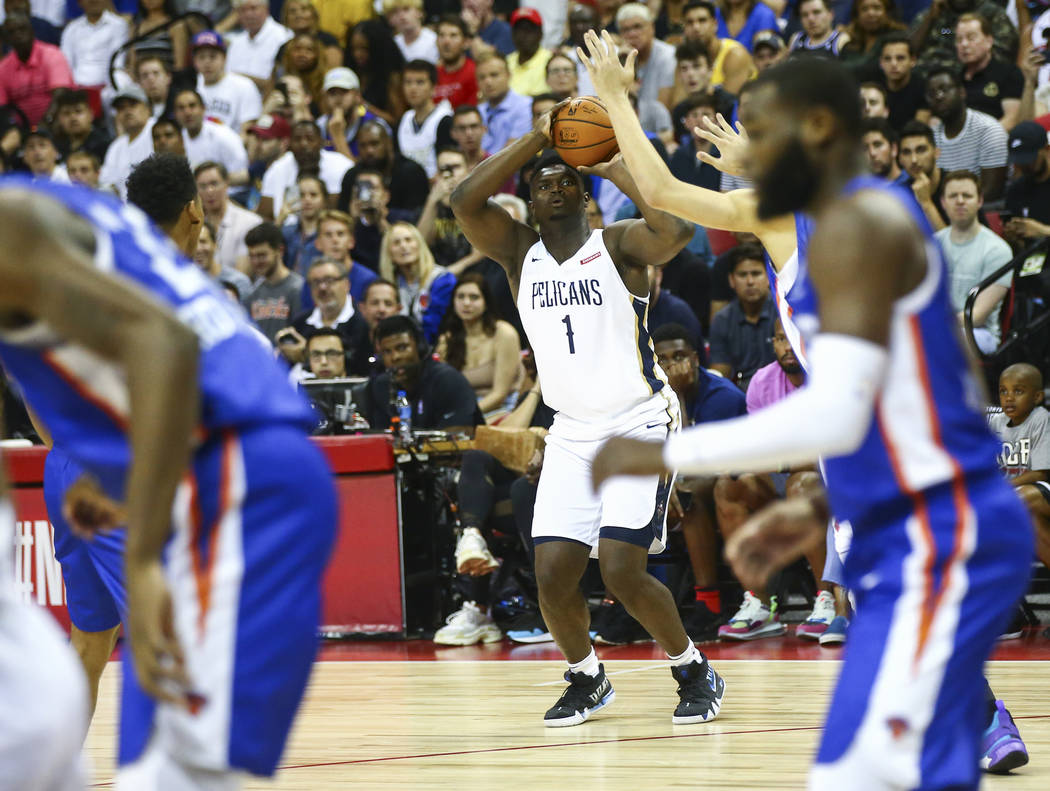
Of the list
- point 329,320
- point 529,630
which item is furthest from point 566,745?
point 329,320

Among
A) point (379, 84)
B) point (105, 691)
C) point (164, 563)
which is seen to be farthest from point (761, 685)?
point (379, 84)

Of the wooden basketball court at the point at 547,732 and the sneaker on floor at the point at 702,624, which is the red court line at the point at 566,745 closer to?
the wooden basketball court at the point at 547,732

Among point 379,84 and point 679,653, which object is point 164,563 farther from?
point 379,84

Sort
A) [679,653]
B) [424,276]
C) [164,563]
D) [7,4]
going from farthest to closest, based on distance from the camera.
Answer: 1. [7,4]
2. [424,276]
3. [679,653]
4. [164,563]

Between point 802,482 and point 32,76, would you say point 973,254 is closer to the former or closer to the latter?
point 802,482

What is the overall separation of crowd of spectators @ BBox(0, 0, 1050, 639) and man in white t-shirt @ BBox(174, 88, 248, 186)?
0.08 feet

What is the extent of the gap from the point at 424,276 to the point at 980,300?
4090mm

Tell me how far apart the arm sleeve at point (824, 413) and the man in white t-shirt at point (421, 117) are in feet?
34.3

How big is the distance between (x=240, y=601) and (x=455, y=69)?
1168 cm

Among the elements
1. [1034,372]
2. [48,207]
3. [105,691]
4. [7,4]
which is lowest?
[105,691]

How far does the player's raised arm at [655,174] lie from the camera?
470cm

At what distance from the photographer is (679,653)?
6.12 meters

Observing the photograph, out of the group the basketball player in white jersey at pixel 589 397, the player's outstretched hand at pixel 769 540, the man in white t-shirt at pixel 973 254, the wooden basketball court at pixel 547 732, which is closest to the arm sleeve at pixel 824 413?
the player's outstretched hand at pixel 769 540

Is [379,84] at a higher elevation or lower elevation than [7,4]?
lower
